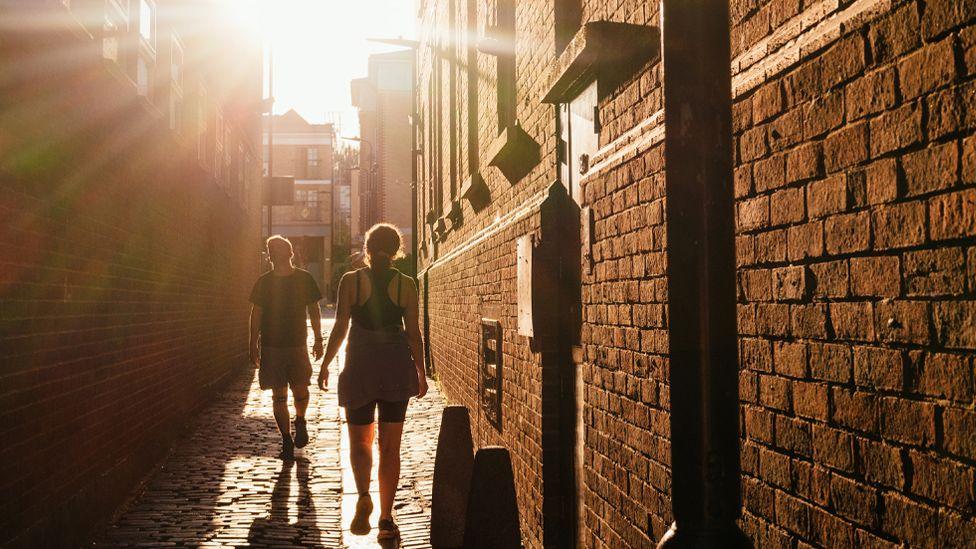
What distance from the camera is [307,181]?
57094 mm

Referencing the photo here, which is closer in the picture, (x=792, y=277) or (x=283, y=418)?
(x=792, y=277)

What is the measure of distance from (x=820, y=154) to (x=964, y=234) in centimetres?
55

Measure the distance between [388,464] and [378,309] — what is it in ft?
3.12

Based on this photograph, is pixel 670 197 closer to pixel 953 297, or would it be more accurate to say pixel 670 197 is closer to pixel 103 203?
pixel 953 297

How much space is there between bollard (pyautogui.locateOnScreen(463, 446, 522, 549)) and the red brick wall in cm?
193

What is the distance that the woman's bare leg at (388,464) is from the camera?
5.41 meters

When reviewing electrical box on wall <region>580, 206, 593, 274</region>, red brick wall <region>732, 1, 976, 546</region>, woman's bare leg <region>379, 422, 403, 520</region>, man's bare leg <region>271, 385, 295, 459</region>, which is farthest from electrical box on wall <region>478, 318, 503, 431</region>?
Answer: red brick wall <region>732, 1, 976, 546</region>

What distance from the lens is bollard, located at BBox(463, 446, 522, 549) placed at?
13.7ft

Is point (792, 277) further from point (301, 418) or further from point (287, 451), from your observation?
point (301, 418)

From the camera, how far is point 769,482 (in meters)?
2.33

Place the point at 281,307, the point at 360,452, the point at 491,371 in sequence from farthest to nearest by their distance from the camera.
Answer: the point at 281,307 < the point at 491,371 < the point at 360,452

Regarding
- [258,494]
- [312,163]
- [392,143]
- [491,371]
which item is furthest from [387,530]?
[312,163]

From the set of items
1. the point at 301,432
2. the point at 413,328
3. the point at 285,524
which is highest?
the point at 413,328

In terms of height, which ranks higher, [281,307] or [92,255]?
[92,255]
